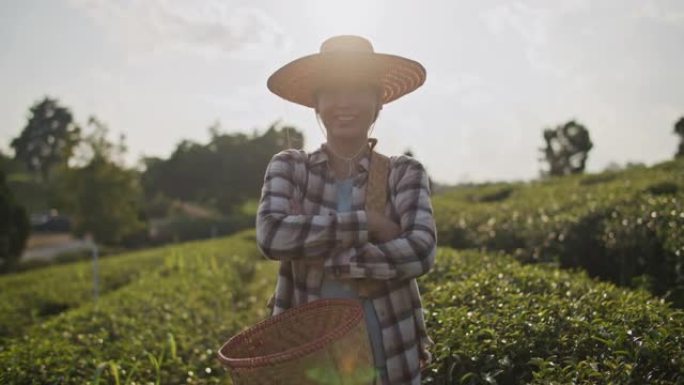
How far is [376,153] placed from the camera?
8.20 feet

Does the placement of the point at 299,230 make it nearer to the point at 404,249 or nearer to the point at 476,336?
the point at 404,249

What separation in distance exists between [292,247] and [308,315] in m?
0.25

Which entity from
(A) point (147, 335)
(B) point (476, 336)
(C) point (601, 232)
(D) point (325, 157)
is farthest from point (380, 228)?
(C) point (601, 232)

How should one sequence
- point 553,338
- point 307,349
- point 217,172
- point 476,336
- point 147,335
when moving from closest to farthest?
point 307,349 < point 553,338 < point 476,336 < point 147,335 < point 217,172

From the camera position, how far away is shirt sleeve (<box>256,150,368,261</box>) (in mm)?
2217

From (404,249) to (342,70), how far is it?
2.43ft

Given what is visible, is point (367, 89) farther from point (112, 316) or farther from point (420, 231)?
point (112, 316)

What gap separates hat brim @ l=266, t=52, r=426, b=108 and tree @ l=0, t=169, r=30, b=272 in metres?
22.5

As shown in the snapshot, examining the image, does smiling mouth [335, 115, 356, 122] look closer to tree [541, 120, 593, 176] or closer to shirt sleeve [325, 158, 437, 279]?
shirt sleeve [325, 158, 437, 279]

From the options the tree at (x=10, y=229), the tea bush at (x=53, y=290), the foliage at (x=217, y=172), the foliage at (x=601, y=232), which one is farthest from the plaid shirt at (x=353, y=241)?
the foliage at (x=217, y=172)

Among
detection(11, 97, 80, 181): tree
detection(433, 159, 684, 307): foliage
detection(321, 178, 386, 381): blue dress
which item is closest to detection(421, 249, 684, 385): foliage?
detection(321, 178, 386, 381): blue dress

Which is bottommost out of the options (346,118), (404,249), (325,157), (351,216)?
(404,249)

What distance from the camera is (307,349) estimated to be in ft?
5.83

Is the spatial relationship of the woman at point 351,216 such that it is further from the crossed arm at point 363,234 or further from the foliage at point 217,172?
the foliage at point 217,172
